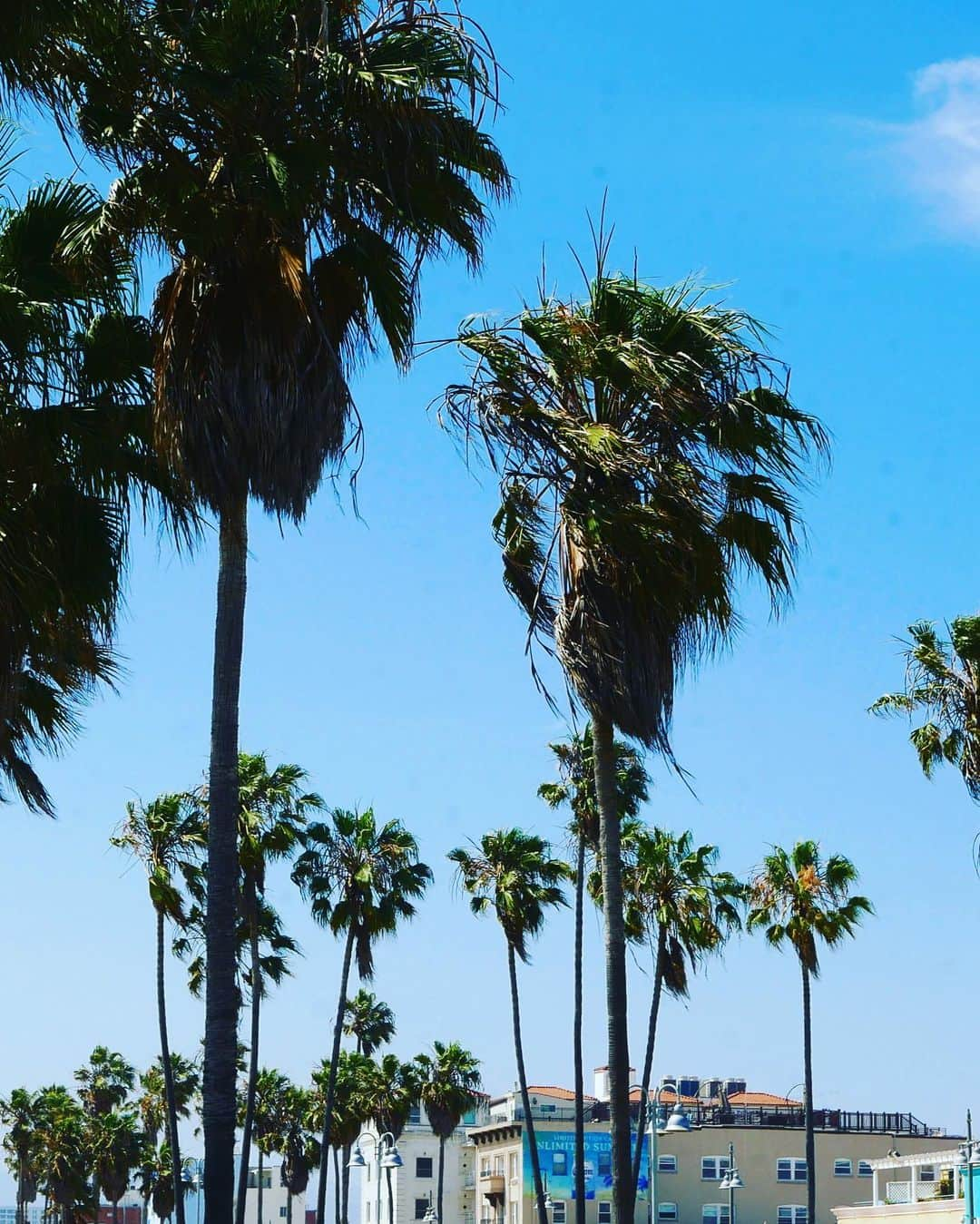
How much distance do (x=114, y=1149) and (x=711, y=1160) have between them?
3208 cm

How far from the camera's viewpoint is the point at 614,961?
17859 mm

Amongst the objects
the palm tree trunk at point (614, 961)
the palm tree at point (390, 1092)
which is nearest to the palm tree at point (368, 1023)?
the palm tree at point (390, 1092)

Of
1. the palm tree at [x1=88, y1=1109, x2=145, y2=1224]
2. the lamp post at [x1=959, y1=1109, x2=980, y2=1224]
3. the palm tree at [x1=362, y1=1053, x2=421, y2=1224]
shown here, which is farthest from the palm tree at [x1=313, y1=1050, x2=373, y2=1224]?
the lamp post at [x1=959, y1=1109, x2=980, y2=1224]

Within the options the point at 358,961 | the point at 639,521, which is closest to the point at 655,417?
the point at 639,521

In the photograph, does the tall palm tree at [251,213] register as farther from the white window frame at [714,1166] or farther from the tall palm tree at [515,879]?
the white window frame at [714,1166]

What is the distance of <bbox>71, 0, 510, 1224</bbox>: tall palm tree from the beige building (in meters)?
78.5

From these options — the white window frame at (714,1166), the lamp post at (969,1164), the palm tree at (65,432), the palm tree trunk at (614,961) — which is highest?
the palm tree at (65,432)

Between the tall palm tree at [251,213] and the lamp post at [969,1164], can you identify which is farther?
the lamp post at [969,1164]

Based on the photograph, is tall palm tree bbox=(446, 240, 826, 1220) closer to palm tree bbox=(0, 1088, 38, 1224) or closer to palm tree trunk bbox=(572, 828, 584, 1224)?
palm tree trunk bbox=(572, 828, 584, 1224)

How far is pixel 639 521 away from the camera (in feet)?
52.9

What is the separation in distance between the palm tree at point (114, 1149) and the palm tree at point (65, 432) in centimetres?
8337

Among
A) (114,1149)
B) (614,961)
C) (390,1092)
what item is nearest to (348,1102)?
(390,1092)

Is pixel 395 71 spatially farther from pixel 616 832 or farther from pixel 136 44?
pixel 616 832

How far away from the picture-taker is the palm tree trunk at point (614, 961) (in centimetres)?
1777
